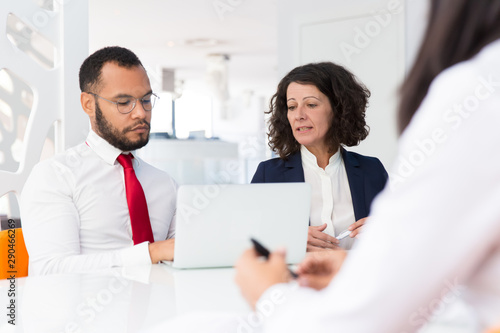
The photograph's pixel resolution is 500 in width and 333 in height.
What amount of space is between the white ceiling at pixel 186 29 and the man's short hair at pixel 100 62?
5.18 m

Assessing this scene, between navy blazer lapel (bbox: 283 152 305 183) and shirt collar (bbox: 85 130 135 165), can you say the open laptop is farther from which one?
navy blazer lapel (bbox: 283 152 305 183)

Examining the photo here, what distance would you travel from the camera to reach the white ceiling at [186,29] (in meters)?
7.48

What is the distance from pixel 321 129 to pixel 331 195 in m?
0.36

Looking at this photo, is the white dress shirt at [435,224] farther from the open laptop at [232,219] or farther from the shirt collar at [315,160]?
the shirt collar at [315,160]

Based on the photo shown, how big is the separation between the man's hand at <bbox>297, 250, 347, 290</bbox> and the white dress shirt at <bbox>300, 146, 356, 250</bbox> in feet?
4.66

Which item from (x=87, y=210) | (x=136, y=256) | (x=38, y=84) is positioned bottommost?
(x=136, y=256)

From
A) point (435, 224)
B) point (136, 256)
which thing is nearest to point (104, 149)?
point (136, 256)

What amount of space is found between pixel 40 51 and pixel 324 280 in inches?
111

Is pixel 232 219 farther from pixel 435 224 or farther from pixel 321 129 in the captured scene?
pixel 321 129

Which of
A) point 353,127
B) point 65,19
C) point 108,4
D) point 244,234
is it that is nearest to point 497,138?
point 244,234

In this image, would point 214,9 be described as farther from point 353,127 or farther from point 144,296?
point 144,296

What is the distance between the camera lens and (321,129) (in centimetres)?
259

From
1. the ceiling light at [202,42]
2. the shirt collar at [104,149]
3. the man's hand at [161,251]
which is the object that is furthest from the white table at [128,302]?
the ceiling light at [202,42]

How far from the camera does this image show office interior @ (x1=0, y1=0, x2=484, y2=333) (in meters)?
2.71
